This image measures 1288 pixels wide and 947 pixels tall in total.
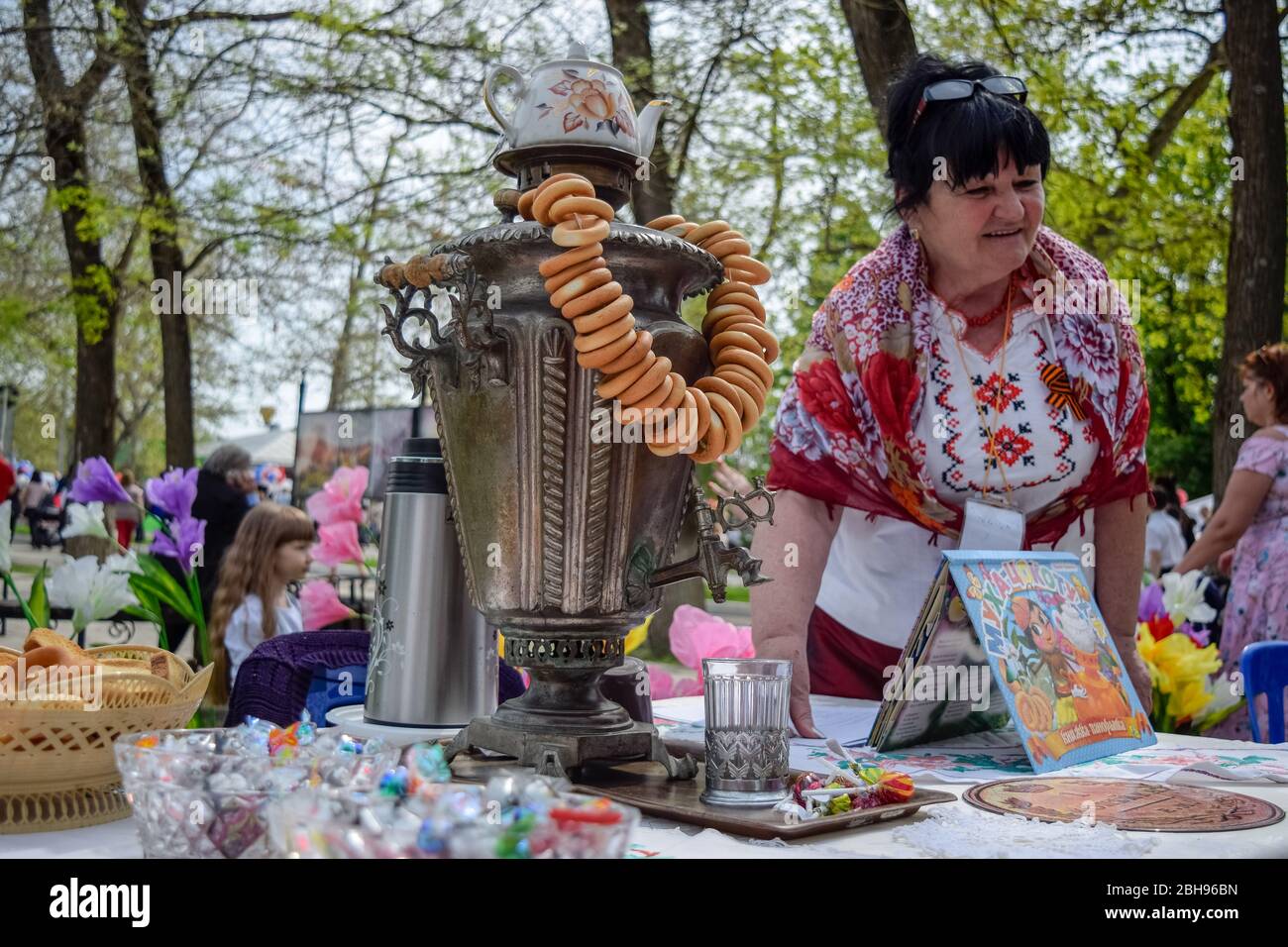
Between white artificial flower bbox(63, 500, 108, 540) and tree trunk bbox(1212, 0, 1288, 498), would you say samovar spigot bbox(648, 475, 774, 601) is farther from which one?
tree trunk bbox(1212, 0, 1288, 498)

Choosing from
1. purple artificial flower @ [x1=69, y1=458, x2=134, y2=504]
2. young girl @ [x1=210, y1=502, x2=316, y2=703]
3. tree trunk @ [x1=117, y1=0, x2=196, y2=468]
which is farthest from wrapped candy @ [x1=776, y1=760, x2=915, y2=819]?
tree trunk @ [x1=117, y1=0, x2=196, y2=468]

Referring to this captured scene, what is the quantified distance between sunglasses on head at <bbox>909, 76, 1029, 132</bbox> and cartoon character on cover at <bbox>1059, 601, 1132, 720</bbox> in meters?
0.85

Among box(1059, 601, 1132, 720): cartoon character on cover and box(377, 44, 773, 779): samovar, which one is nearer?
box(377, 44, 773, 779): samovar

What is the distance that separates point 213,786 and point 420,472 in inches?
29.6

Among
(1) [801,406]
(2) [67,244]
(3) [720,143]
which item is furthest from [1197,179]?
(1) [801,406]

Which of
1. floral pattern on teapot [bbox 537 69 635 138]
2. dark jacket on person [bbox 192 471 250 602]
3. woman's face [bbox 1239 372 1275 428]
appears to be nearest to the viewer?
floral pattern on teapot [bbox 537 69 635 138]

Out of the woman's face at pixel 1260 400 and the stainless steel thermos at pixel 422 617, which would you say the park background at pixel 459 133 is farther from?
the stainless steel thermos at pixel 422 617

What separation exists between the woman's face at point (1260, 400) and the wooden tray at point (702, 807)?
401 centimetres

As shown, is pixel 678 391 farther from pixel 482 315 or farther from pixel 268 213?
pixel 268 213

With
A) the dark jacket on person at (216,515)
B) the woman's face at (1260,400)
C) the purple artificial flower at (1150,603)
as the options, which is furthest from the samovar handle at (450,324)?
the dark jacket on person at (216,515)

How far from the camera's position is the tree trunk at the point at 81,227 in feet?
29.6

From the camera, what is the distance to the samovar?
136 cm

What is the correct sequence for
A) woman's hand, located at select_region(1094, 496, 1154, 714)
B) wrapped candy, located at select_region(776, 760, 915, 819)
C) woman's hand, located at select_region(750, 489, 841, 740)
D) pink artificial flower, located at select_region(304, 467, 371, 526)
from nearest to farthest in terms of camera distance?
wrapped candy, located at select_region(776, 760, 915, 819)
woman's hand, located at select_region(750, 489, 841, 740)
woman's hand, located at select_region(1094, 496, 1154, 714)
pink artificial flower, located at select_region(304, 467, 371, 526)
